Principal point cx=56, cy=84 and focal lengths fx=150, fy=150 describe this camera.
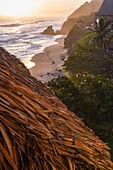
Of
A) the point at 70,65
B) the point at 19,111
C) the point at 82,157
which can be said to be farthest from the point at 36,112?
the point at 70,65

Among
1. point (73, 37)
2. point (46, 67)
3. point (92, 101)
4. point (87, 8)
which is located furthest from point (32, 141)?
point (87, 8)

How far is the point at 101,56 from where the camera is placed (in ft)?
43.4

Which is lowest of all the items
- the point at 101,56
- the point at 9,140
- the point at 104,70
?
the point at 104,70

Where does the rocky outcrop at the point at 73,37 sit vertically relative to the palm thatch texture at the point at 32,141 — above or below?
above

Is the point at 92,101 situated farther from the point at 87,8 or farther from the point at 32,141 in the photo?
the point at 87,8

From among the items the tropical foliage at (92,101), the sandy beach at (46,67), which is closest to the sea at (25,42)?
the sandy beach at (46,67)

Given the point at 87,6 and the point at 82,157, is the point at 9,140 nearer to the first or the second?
the point at 82,157

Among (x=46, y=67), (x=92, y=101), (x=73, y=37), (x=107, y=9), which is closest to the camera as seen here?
(x=92, y=101)

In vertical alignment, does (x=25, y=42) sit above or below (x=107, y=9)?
below

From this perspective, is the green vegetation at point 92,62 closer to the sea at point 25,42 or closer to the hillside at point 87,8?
the sea at point 25,42

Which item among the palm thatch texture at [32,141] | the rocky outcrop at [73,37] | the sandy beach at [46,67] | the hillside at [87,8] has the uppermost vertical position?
the hillside at [87,8]

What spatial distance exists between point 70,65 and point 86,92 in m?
7.15

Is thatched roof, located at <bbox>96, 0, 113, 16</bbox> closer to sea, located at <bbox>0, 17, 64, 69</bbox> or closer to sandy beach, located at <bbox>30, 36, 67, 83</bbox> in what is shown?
sea, located at <bbox>0, 17, 64, 69</bbox>

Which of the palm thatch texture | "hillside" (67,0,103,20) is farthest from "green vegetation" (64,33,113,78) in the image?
"hillside" (67,0,103,20)
